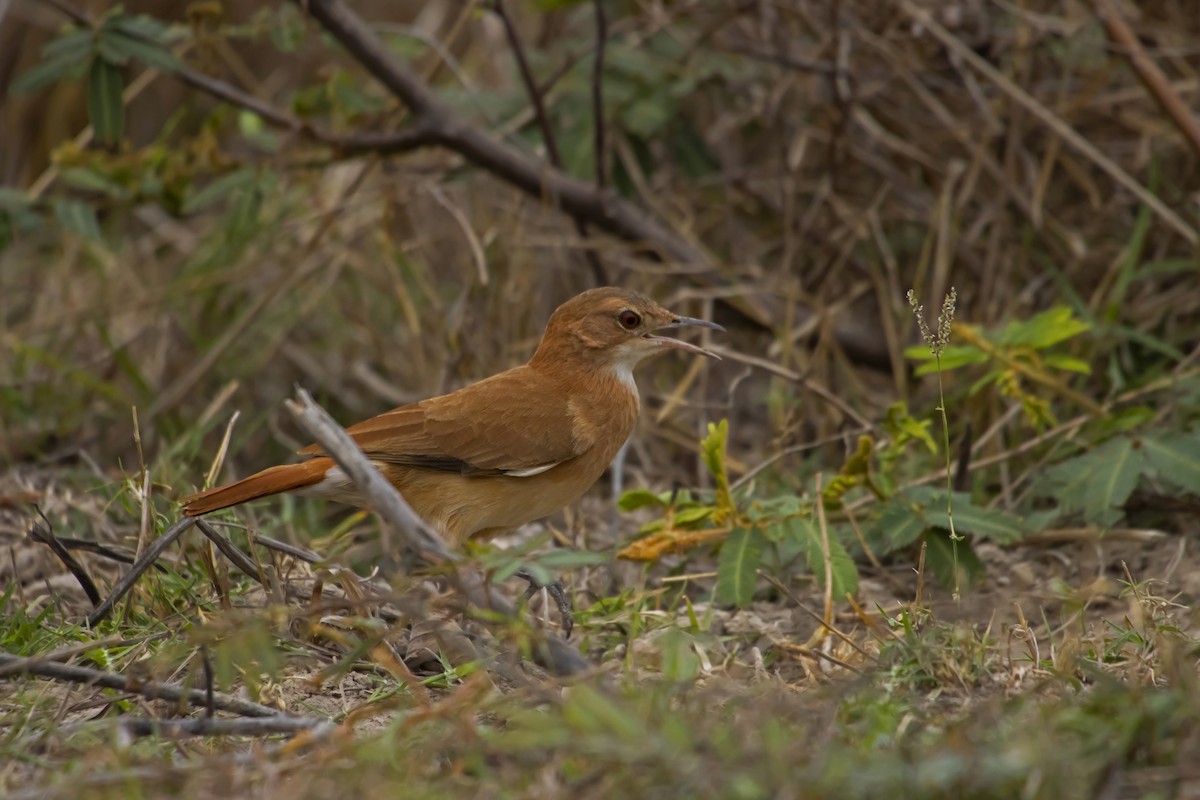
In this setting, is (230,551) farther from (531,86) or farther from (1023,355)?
(1023,355)

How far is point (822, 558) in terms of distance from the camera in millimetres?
4168

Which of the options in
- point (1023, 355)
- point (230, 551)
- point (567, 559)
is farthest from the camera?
point (1023, 355)

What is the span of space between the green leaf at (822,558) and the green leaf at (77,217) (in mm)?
3180

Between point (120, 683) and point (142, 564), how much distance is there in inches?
19.7

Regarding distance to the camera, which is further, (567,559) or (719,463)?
(719,463)

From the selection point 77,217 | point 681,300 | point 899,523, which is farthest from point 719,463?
point 77,217

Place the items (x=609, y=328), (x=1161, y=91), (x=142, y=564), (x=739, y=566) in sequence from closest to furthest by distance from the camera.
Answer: (x=142, y=564) → (x=739, y=566) → (x=609, y=328) → (x=1161, y=91)

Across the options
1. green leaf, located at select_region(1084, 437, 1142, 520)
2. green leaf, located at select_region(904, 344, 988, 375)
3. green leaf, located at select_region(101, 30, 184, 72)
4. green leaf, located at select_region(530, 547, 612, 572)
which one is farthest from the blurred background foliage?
green leaf, located at select_region(530, 547, 612, 572)

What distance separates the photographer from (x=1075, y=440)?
5035 millimetres

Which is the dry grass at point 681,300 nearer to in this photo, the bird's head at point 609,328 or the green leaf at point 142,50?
the green leaf at point 142,50

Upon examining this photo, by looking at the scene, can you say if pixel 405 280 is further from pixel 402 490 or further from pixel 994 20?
pixel 994 20

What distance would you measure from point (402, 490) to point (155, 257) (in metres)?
3.92

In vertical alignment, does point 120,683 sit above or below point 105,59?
below

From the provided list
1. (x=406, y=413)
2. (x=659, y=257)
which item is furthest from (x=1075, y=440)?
(x=406, y=413)
